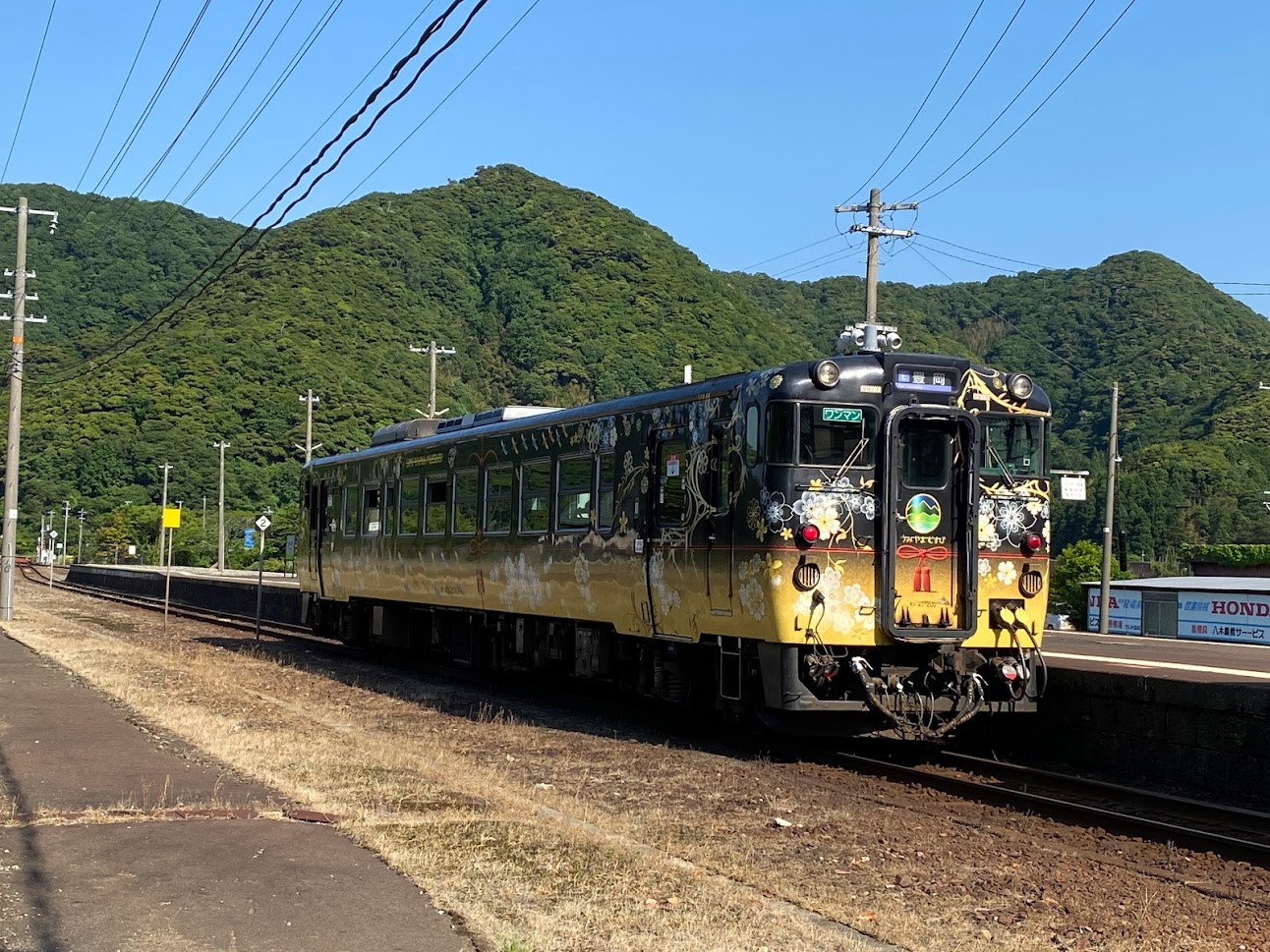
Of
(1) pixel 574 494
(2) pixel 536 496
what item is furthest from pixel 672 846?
(2) pixel 536 496

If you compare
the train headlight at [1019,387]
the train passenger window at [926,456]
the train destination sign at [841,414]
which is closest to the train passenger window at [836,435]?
the train destination sign at [841,414]

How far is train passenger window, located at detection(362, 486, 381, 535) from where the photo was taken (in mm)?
22203

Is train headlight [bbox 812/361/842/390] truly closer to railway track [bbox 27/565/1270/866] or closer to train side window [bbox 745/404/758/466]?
train side window [bbox 745/404/758/466]

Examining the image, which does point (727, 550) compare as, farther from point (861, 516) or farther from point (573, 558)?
point (573, 558)

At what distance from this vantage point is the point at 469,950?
19.6 ft

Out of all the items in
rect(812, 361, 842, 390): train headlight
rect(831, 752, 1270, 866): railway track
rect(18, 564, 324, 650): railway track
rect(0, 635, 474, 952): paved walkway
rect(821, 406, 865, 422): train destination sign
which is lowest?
rect(831, 752, 1270, 866): railway track

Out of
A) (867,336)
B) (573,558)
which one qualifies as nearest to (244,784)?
(573,558)

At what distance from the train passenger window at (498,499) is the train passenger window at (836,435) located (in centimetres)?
585

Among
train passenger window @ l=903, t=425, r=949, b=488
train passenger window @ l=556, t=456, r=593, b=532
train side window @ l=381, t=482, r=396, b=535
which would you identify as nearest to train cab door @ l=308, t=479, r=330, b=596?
train side window @ l=381, t=482, r=396, b=535

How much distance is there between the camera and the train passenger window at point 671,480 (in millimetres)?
13523

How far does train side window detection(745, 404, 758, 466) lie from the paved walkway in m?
4.84

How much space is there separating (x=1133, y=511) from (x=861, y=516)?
7857 centimetres

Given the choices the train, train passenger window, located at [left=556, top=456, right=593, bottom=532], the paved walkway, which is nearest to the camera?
the paved walkway

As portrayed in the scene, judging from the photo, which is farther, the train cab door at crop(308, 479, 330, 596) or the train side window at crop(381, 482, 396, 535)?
the train cab door at crop(308, 479, 330, 596)
